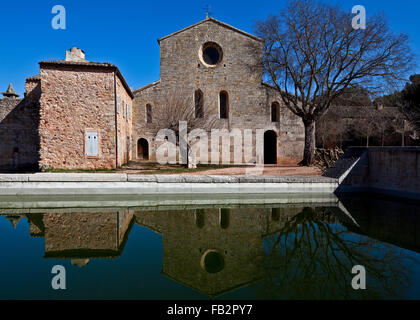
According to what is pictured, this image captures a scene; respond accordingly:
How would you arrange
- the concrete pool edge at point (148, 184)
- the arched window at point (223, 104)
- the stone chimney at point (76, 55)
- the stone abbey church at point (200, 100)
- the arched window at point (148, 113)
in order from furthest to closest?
1. the arched window at point (223, 104)
2. the arched window at point (148, 113)
3. the stone abbey church at point (200, 100)
4. the stone chimney at point (76, 55)
5. the concrete pool edge at point (148, 184)

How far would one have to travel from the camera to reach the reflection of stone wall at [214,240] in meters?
3.95

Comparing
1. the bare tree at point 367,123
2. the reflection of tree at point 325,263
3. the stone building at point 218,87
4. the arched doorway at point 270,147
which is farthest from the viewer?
the bare tree at point 367,123

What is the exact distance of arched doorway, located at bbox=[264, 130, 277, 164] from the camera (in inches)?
807

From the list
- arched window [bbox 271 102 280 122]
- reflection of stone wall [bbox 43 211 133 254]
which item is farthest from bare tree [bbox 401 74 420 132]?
reflection of stone wall [bbox 43 211 133 254]

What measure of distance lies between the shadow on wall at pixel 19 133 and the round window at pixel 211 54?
1190 cm

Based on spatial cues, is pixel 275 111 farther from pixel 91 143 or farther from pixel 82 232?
pixel 82 232

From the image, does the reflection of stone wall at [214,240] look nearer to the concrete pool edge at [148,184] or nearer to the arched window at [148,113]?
the concrete pool edge at [148,184]

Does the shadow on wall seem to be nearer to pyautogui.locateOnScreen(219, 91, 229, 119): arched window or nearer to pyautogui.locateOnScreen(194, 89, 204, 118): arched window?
pyautogui.locateOnScreen(194, 89, 204, 118): arched window

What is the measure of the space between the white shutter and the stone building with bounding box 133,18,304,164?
18.4 ft

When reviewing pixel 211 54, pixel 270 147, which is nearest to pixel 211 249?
pixel 270 147

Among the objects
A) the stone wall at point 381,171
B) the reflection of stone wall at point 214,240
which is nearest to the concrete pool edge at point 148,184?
the stone wall at point 381,171

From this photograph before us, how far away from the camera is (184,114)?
16.2m

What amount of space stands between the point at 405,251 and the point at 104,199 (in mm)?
8549
